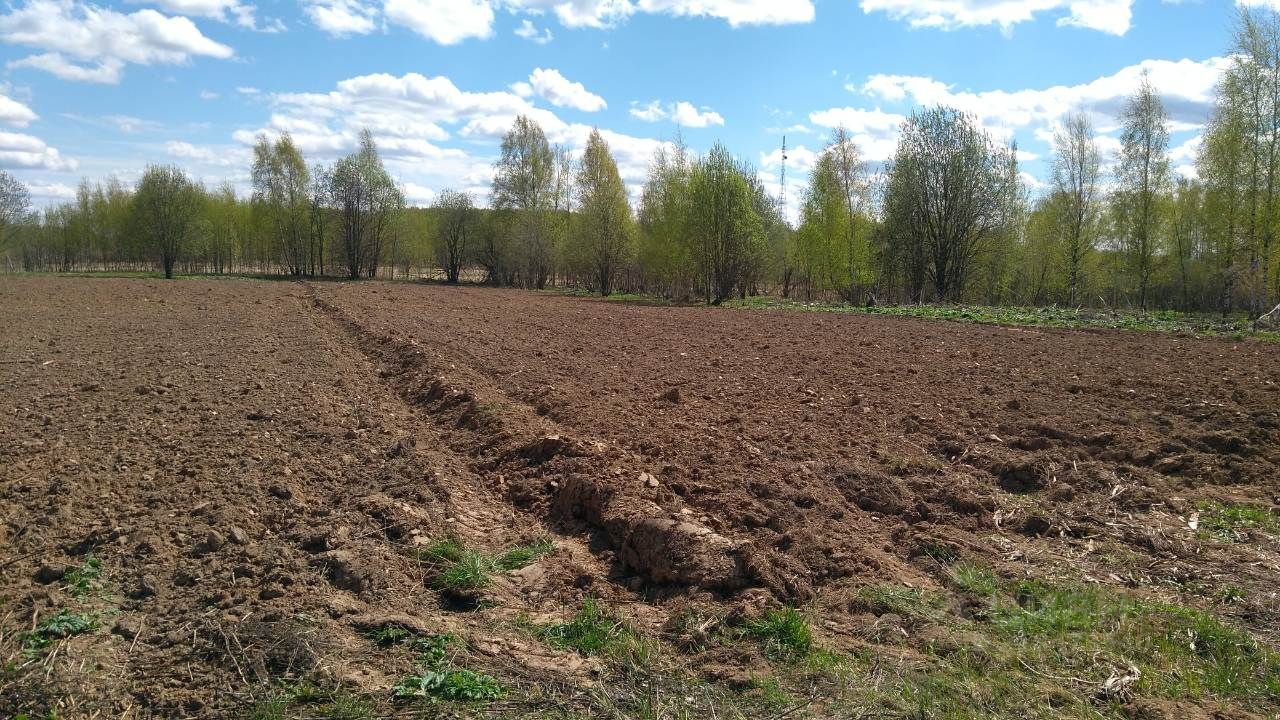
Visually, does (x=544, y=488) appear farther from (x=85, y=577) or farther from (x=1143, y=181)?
(x=1143, y=181)

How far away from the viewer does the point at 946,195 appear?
38.3 m

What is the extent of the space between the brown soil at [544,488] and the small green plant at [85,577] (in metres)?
0.09

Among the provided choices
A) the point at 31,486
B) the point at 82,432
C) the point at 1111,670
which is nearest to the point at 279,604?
the point at 31,486

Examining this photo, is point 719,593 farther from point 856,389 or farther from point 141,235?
point 141,235

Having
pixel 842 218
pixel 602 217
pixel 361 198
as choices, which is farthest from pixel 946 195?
pixel 361 198

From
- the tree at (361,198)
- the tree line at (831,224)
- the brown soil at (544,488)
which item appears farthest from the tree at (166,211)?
the brown soil at (544,488)

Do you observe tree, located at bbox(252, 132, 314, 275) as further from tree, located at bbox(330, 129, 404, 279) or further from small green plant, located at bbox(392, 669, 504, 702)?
small green plant, located at bbox(392, 669, 504, 702)

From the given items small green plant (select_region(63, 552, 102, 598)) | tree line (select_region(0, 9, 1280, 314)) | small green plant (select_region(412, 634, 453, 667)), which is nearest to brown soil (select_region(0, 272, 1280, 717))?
small green plant (select_region(63, 552, 102, 598))

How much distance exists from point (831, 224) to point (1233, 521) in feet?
127

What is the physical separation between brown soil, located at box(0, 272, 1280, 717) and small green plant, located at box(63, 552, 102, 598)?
9cm

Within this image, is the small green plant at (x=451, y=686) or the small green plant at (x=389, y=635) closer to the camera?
the small green plant at (x=451, y=686)

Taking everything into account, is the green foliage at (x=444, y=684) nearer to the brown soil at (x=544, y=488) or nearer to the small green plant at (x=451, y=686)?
the small green plant at (x=451, y=686)

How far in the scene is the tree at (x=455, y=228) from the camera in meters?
69.9

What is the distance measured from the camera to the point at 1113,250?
138 feet
